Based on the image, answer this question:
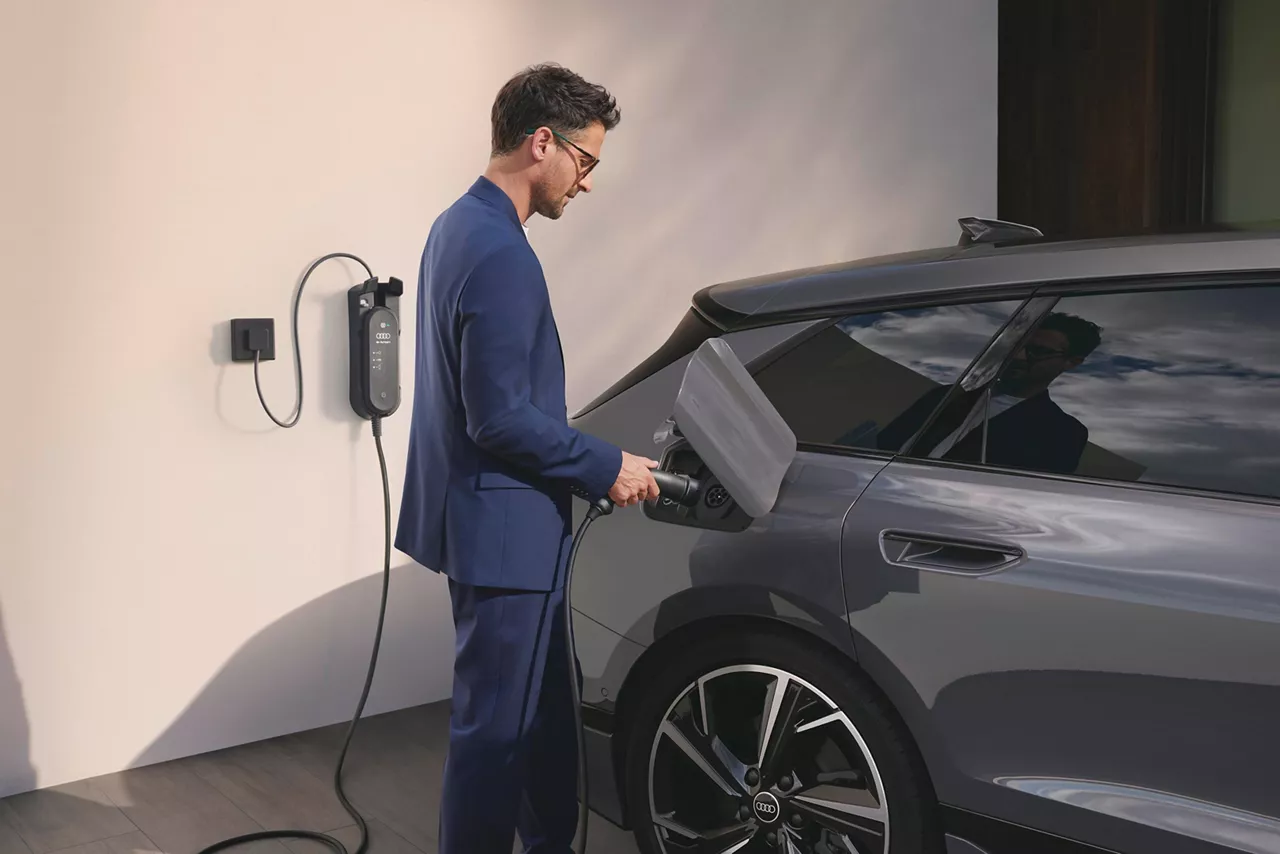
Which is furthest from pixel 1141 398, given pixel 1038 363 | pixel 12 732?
pixel 12 732

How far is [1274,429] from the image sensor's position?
165 centimetres

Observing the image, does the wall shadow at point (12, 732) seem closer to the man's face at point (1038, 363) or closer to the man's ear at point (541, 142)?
the man's ear at point (541, 142)

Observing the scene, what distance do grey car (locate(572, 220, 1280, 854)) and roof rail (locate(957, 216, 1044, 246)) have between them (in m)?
0.01

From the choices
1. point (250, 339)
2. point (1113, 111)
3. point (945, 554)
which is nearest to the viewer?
point (945, 554)

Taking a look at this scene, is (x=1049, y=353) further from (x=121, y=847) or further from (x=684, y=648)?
(x=121, y=847)

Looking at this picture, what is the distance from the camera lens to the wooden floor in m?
2.67

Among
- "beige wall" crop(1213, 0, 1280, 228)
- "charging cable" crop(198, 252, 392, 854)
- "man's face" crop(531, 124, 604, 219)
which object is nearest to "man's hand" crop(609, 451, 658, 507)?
"man's face" crop(531, 124, 604, 219)

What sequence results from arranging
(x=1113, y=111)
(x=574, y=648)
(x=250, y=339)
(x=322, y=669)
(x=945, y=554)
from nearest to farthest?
(x=945, y=554) → (x=574, y=648) → (x=250, y=339) → (x=322, y=669) → (x=1113, y=111)

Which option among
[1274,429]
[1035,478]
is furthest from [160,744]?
[1274,429]

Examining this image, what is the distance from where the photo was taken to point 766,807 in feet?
6.61

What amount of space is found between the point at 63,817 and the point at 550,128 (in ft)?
6.72

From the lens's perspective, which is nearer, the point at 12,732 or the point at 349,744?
the point at 12,732

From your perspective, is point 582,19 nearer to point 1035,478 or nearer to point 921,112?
point 921,112

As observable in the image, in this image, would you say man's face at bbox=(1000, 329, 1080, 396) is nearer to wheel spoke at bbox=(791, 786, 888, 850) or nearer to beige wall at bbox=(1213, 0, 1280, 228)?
wheel spoke at bbox=(791, 786, 888, 850)
